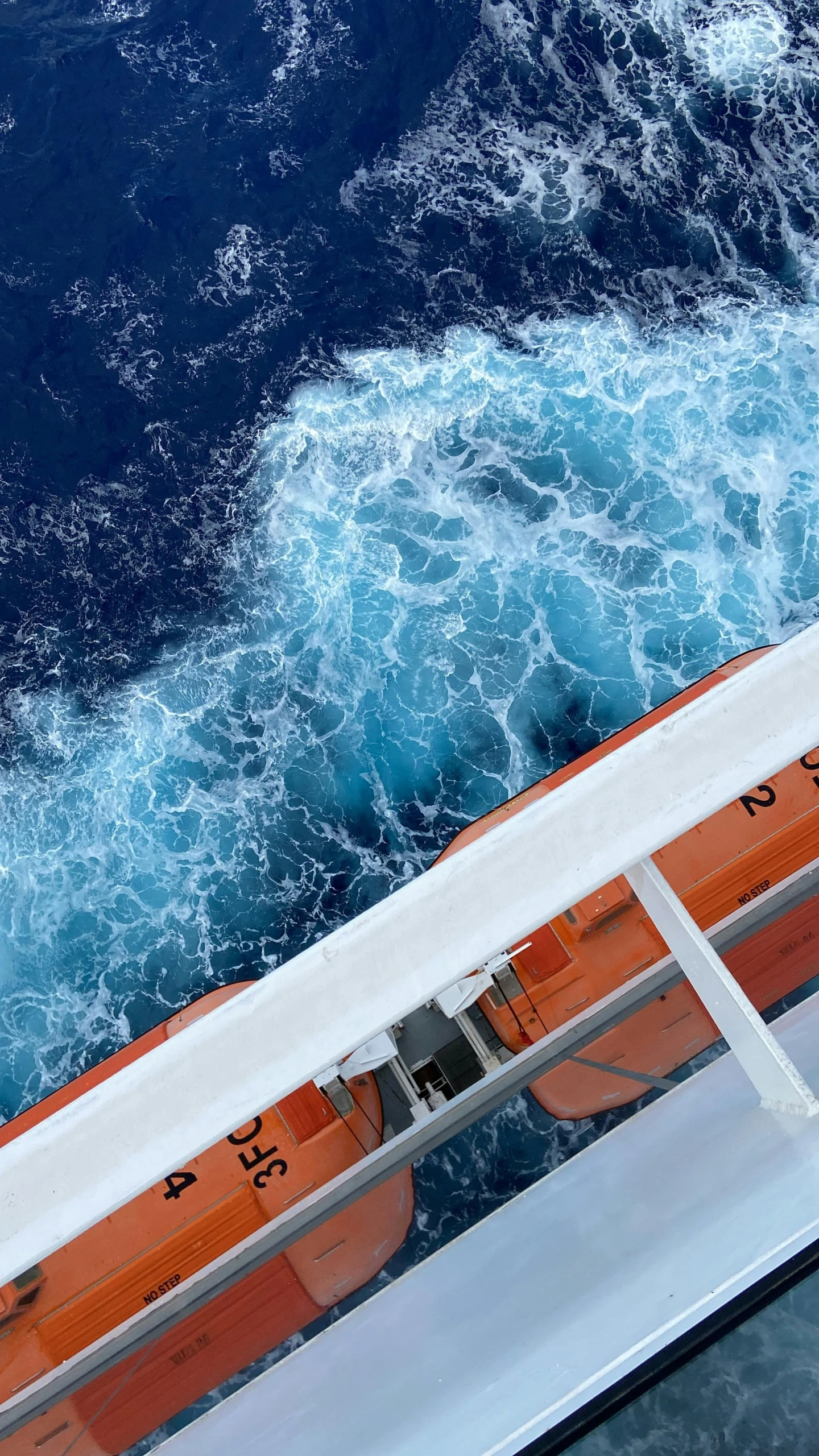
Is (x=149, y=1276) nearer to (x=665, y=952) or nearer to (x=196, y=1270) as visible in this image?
(x=196, y=1270)

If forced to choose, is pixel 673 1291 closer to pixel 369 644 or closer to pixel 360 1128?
pixel 360 1128

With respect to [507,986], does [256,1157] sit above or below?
below

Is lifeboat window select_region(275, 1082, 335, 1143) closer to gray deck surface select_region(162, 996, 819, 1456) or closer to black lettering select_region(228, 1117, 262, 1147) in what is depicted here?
black lettering select_region(228, 1117, 262, 1147)

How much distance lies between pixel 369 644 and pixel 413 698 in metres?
1.57

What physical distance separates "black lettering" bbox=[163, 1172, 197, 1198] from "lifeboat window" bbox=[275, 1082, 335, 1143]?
1.80 metres

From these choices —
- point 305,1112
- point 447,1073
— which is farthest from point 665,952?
point 305,1112

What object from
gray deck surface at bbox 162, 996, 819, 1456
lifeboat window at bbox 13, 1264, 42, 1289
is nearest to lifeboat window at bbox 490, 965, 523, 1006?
gray deck surface at bbox 162, 996, 819, 1456

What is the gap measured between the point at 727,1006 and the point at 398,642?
11.8m

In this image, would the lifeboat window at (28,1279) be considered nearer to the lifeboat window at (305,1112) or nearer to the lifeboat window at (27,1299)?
the lifeboat window at (27,1299)

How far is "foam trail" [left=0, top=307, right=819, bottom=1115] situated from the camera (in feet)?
67.5

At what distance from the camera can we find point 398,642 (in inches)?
872

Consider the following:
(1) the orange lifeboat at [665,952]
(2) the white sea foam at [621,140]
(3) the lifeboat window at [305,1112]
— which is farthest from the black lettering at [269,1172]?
(2) the white sea foam at [621,140]

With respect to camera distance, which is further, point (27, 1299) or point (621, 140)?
point (621, 140)

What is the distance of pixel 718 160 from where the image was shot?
24797 millimetres
